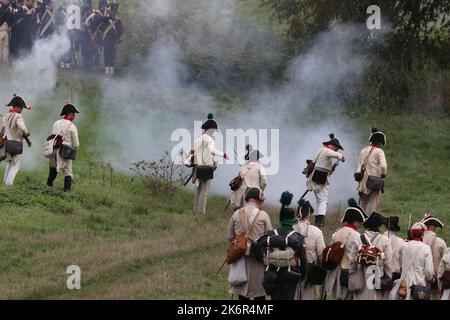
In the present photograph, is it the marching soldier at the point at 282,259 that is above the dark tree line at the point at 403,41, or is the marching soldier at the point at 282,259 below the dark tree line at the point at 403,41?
below

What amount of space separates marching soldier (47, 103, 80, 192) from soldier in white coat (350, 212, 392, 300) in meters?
8.76

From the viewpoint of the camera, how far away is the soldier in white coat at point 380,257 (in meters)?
16.1

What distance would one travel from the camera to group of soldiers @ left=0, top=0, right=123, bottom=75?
106 feet

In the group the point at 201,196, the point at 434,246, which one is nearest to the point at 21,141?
the point at 201,196

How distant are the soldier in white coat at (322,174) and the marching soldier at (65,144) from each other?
4759mm

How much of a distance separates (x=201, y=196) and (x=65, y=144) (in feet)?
9.61

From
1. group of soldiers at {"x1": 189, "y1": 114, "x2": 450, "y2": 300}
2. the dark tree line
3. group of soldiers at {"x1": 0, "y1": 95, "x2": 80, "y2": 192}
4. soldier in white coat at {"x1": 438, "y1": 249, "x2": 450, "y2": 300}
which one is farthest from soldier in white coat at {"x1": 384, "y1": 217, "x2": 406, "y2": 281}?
the dark tree line

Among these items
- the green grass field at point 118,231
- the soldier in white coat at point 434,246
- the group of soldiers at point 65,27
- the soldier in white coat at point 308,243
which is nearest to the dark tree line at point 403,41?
the green grass field at point 118,231

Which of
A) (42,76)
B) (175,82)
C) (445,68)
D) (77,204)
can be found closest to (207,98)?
(175,82)

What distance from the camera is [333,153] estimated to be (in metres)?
22.8

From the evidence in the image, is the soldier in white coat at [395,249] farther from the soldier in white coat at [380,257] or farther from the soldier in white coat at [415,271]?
the soldier in white coat at [380,257]

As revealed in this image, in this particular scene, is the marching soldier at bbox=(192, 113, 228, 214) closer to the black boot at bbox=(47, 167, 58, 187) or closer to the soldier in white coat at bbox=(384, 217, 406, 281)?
the black boot at bbox=(47, 167, 58, 187)

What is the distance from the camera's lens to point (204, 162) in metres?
23.8
